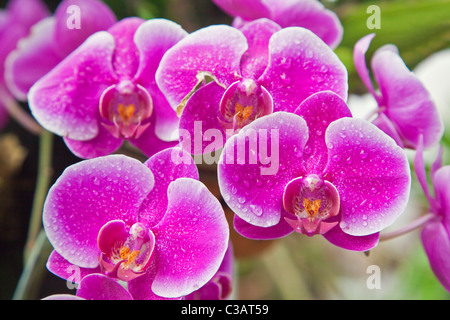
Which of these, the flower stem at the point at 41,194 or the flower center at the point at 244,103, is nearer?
the flower center at the point at 244,103

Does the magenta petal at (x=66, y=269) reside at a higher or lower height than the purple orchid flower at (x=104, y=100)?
lower

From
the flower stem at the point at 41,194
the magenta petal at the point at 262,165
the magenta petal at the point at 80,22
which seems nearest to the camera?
the magenta petal at the point at 262,165

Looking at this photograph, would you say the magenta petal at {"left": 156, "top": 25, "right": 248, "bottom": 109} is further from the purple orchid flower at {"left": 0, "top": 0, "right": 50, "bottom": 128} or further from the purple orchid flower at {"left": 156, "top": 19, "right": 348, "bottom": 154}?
the purple orchid flower at {"left": 0, "top": 0, "right": 50, "bottom": 128}

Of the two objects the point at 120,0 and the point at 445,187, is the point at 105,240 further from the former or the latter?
the point at 120,0

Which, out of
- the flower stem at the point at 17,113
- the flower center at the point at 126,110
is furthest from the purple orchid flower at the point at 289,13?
the flower stem at the point at 17,113

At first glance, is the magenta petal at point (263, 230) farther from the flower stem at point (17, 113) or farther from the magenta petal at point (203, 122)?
the flower stem at point (17, 113)

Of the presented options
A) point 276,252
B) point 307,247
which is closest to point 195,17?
point 276,252

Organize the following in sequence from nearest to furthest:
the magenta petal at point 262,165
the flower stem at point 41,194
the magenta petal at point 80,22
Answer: the magenta petal at point 262,165 < the magenta petal at point 80,22 < the flower stem at point 41,194
